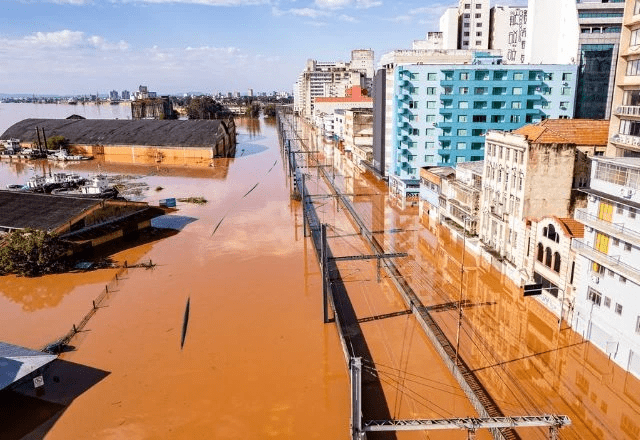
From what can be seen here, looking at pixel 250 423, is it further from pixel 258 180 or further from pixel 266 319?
pixel 258 180

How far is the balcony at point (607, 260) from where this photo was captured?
2073 cm

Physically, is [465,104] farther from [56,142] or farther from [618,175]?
[56,142]

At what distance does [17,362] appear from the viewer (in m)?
21.0

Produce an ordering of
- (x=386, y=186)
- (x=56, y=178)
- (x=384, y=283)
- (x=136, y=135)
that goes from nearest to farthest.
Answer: (x=384, y=283) < (x=56, y=178) < (x=386, y=186) < (x=136, y=135)

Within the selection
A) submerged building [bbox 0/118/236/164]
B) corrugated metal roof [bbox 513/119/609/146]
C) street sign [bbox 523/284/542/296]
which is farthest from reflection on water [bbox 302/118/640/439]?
submerged building [bbox 0/118/236/164]

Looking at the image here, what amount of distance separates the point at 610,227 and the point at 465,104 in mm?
35543

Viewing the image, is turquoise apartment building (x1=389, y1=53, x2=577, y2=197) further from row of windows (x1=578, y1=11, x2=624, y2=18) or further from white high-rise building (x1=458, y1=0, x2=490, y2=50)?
white high-rise building (x1=458, y1=0, x2=490, y2=50)

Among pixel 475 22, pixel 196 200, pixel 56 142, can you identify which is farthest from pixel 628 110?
pixel 56 142

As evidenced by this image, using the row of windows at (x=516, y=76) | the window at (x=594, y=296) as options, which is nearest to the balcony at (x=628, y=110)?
the window at (x=594, y=296)

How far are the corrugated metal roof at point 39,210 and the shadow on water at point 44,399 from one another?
18.9 meters

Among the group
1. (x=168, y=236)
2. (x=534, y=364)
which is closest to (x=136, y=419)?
(x=534, y=364)

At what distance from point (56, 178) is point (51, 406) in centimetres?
4898

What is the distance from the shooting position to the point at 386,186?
6775cm

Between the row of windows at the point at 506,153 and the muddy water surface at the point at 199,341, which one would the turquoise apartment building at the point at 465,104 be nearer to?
the row of windows at the point at 506,153
